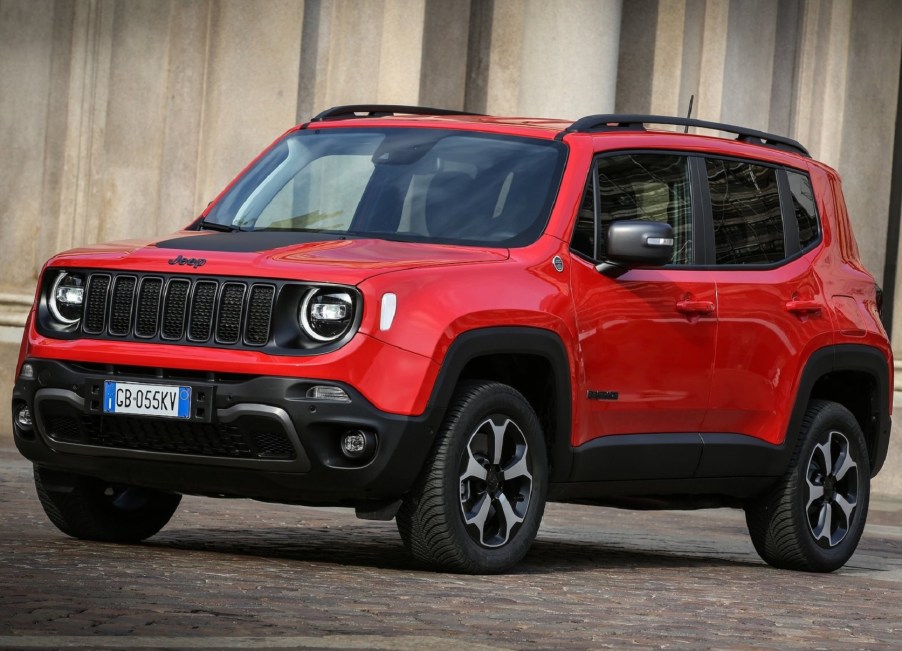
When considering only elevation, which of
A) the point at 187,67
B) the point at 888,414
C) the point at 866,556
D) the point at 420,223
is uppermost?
the point at 187,67

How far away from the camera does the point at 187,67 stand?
1656 cm

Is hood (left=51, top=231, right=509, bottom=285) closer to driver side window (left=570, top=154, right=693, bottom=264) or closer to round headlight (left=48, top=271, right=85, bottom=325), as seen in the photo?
round headlight (left=48, top=271, right=85, bottom=325)

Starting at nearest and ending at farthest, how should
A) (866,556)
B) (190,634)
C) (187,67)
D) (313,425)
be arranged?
(190,634) → (313,425) → (866,556) → (187,67)

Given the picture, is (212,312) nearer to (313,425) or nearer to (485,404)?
(313,425)

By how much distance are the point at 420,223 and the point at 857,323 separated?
2.73 meters

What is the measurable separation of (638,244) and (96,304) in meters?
2.15

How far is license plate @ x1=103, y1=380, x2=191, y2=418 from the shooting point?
705cm

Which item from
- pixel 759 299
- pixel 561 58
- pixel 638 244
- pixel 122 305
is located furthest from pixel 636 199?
pixel 561 58

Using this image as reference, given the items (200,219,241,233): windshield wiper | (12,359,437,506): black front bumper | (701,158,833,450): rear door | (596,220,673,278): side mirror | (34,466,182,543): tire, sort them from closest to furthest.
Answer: (12,359,437,506): black front bumper → (596,220,673,278): side mirror → (34,466,182,543): tire → (200,219,241,233): windshield wiper → (701,158,833,450): rear door

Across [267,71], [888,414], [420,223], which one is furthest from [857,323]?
[267,71]

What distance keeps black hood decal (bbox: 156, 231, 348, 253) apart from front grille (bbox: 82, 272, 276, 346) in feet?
0.71

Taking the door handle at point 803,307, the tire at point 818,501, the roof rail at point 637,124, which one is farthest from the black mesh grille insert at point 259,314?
the tire at point 818,501

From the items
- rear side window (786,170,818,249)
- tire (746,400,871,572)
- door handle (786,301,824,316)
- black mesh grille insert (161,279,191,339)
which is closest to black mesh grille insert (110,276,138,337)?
black mesh grille insert (161,279,191,339)

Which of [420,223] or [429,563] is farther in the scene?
[420,223]
